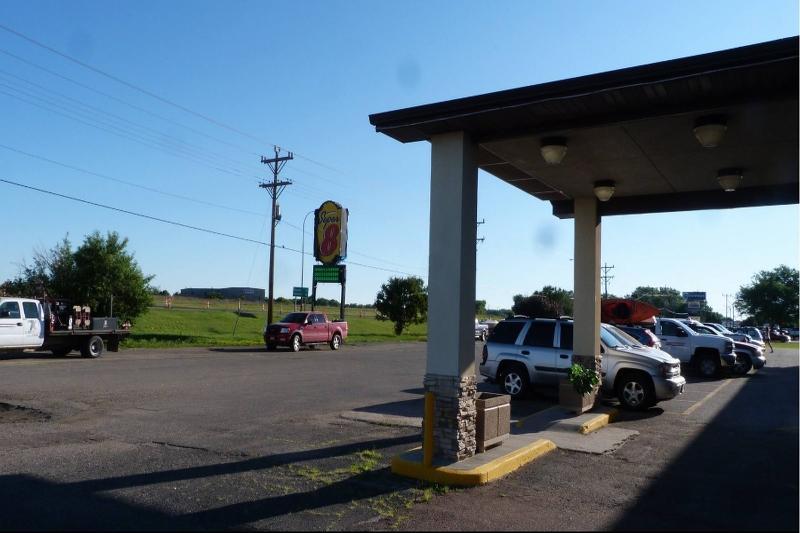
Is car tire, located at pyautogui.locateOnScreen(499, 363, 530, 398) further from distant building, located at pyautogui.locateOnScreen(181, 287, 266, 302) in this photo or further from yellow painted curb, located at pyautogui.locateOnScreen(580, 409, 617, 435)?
distant building, located at pyautogui.locateOnScreen(181, 287, 266, 302)

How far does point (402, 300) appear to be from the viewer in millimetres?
55344

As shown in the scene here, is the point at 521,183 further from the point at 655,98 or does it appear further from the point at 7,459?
the point at 7,459

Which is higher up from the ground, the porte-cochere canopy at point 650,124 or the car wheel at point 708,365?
the porte-cochere canopy at point 650,124

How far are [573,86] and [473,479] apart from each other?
14.6 ft

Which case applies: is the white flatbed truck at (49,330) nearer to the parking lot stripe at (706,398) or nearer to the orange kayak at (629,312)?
the orange kayak at (629,312)

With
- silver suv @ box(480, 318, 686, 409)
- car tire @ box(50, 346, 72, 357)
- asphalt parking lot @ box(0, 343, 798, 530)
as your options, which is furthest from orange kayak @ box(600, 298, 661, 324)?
car tire @ box(50, 346, 72, 357)

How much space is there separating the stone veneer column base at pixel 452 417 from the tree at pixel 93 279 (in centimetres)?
2912

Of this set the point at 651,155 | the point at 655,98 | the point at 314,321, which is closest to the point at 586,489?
the point at 655,98

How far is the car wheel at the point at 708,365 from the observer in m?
21.4

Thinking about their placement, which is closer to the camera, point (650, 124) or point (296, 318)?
point (650, 124)

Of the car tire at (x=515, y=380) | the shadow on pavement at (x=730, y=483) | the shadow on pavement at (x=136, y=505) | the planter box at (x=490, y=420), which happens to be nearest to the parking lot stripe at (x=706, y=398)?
the shadow on pavement at (x=730, y=483)

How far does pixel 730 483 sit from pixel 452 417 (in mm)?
3156

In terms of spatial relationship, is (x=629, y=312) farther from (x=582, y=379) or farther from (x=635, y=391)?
(x=582, y=379)

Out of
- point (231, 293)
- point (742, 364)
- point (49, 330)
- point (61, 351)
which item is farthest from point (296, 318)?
point (231, 293)
